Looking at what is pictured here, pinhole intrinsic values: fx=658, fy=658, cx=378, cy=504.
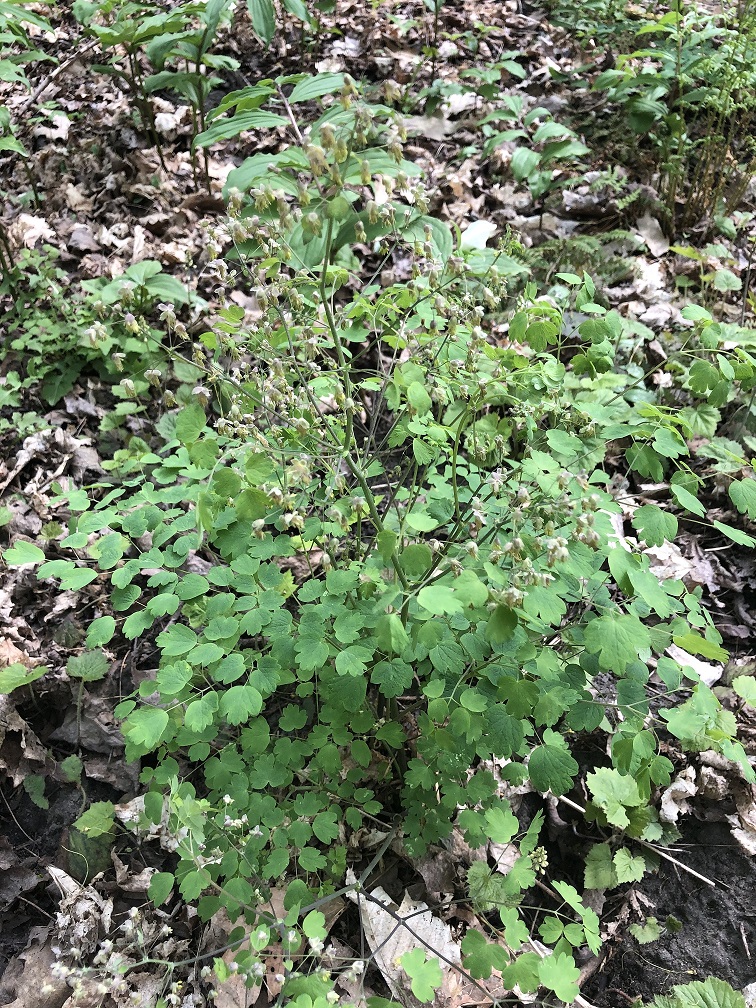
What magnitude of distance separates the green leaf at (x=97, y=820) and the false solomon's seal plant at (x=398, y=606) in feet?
1.31

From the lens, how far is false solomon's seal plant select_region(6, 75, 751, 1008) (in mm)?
1509

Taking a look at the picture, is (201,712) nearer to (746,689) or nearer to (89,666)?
(89,666)

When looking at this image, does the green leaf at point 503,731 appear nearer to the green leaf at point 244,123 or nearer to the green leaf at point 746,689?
the green leaf at point 746,689

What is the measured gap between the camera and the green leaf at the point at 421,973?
1.40 m

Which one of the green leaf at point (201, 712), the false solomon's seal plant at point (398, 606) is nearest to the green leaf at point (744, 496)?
the false solomon's seal plant at point (398, 606)

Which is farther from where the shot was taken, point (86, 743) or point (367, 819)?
point (86, 743)

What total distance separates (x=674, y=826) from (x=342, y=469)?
1605mm

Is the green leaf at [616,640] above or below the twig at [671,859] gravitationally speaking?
above

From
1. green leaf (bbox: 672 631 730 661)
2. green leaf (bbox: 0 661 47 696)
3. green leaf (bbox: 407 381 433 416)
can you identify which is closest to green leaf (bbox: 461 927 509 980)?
green leaf (bbox: 672 631 730 661)

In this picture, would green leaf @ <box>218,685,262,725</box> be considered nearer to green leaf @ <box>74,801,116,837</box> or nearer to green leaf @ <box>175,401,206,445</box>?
green leaf @ <box>175,401,206,445</box>

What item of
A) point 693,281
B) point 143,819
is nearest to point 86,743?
point 143,819

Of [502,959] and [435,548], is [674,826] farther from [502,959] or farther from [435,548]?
[435,548]

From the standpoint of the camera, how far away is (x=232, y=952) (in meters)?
1.94

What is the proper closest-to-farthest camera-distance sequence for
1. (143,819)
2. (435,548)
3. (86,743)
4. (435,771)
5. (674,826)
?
(435,548) < (435,771) < (143,819) < (674,826) < (86,743)
